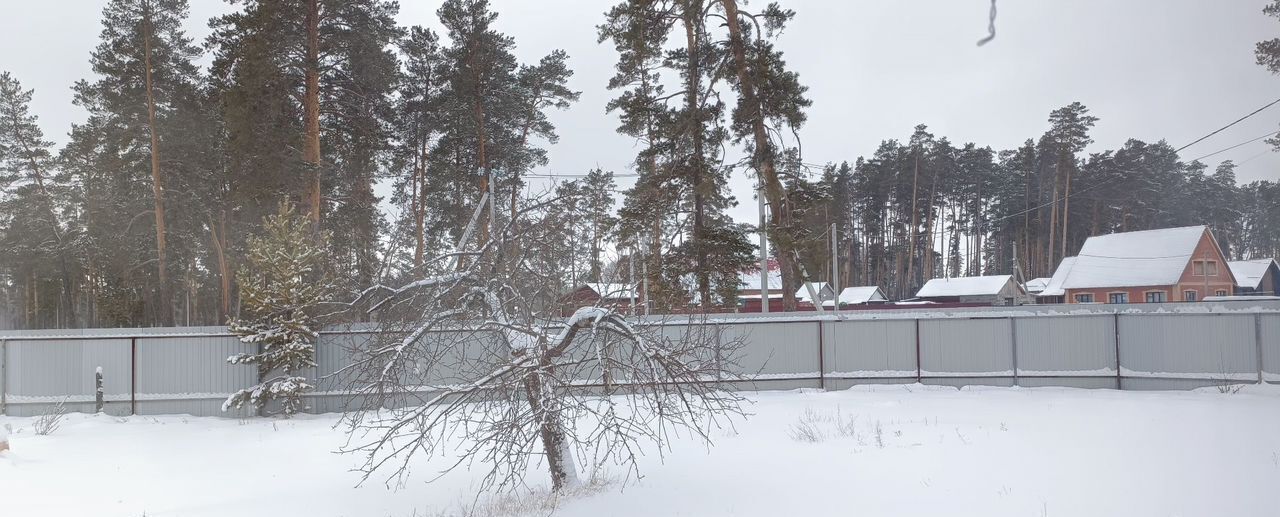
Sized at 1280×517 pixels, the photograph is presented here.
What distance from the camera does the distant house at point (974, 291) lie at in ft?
168

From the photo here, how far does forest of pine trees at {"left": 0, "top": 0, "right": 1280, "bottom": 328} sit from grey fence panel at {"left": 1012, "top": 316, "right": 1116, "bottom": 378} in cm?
463

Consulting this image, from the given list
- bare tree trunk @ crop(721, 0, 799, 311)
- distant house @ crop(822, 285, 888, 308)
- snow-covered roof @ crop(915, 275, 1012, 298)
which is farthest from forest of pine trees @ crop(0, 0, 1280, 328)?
distant house @ crop(822, 285, 888, 308)

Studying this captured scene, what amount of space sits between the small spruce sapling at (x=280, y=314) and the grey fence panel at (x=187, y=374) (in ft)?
1.48

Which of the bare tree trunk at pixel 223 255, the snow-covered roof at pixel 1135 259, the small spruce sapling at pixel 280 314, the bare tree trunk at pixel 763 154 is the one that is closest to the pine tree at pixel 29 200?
the bare tree trunk at pixel 223 255

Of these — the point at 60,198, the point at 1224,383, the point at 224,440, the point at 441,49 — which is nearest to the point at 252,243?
the point at 224,440

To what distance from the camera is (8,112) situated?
32281 mm

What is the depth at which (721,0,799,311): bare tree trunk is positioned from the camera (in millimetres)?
17219

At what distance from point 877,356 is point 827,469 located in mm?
7675

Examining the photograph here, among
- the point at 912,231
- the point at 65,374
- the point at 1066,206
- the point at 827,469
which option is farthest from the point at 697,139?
the point at 912,231

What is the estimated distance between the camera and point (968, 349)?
48.5 feet

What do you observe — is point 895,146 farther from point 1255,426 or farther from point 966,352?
point 1255,426

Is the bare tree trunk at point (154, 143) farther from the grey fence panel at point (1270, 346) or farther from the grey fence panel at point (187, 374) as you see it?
the grey fence panel at point (1270, 346)

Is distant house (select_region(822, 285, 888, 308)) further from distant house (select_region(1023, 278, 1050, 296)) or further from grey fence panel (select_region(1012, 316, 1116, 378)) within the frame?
grey fence panel (select_region(1012, 316, 1116, 378))

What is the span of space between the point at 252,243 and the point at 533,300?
919 centimetres
